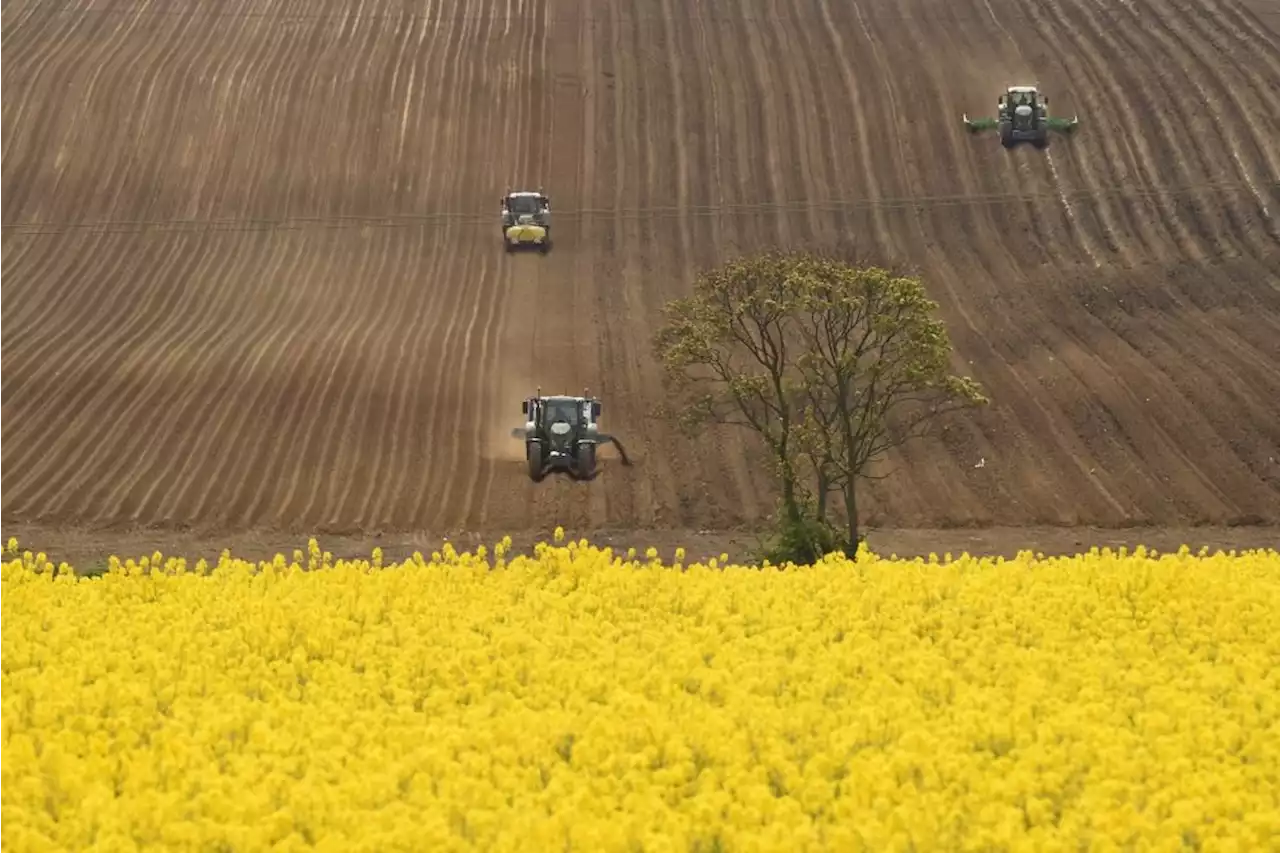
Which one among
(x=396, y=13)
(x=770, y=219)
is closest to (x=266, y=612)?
(x=770, y=219)

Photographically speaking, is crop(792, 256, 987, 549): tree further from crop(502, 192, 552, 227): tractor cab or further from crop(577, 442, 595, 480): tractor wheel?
crop(502, 192, 552, 227): tractor cab

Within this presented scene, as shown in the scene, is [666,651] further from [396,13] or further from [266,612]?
[396,13]

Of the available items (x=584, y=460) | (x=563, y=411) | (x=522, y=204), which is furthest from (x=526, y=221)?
(x=584, y=460)

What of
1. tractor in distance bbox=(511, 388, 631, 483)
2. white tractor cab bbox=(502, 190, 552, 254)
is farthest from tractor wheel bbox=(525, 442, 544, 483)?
white tractor cab bbox=(502, 190, 552, 254)

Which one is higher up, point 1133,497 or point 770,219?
point 770,219

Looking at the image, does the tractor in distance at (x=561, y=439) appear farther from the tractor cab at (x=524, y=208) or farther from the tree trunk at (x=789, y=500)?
the tractor cab at (x=524, y=208)

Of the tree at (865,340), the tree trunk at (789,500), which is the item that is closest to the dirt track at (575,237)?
the tree at (865,340)

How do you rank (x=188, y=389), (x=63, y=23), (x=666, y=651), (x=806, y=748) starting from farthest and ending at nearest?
(x=63, y=23) → (x=188, y=389) → (x=666, y=651) → (x=806, y=748)

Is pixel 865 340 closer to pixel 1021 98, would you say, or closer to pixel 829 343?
pixel 829 343
